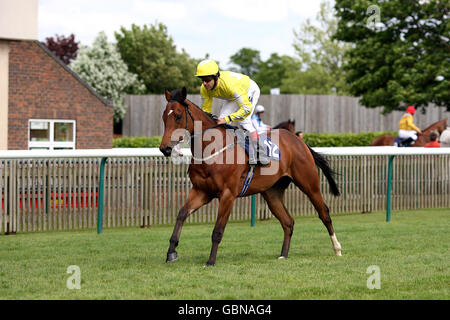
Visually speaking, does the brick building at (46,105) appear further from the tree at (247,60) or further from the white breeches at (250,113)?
the tree at (247,60)

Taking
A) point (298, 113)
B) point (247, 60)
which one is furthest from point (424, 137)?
point (247, 60)

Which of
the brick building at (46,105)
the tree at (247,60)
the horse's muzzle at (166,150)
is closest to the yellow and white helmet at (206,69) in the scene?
the horse's muzzle at (166,150)

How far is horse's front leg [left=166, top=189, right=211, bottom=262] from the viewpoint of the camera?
7.14 metres

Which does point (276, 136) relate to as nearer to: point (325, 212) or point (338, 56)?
point (325, 212)

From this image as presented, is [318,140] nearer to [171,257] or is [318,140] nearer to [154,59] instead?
[154,59]

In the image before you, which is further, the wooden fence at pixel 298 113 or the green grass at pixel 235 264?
the wooden fence at pixel 298 113

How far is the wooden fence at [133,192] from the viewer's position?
10.2m

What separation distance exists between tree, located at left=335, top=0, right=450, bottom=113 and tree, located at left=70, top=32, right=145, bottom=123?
13135 mm

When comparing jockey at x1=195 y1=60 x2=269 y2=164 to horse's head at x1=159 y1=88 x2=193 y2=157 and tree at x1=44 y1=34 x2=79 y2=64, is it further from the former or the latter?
tree at x1=44 y1=34 x2=79 y2=64

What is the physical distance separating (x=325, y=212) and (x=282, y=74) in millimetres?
54100

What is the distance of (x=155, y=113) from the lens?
2973 centimetres

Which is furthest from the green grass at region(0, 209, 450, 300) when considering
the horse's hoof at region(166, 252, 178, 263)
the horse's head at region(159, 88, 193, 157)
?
the horse's head at region(159, 88, 193, 157)

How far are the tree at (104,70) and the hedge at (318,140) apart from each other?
24.5 ft

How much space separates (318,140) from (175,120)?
19292 mm
